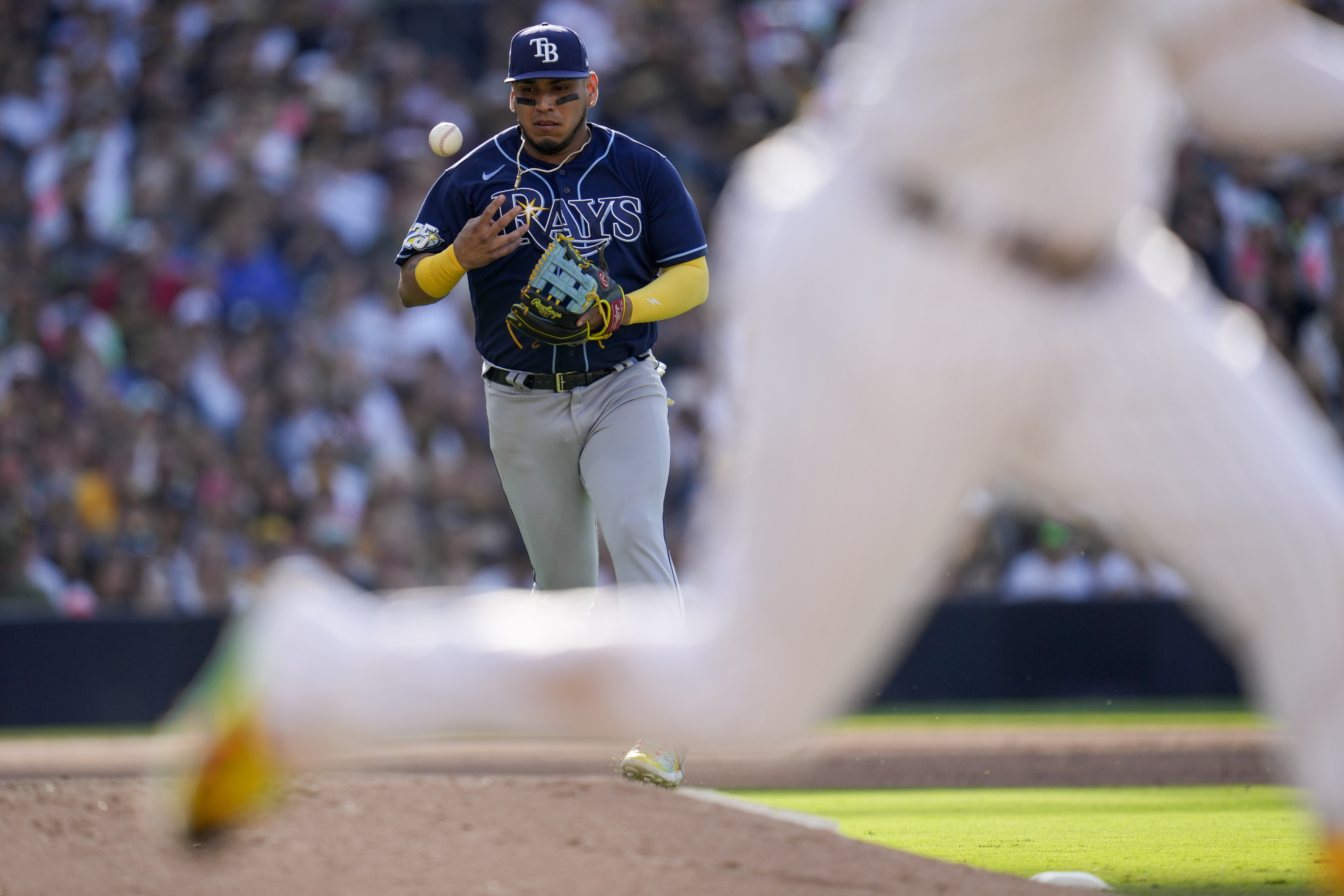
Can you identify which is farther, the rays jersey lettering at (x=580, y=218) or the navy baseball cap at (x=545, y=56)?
the rays jersey lettering at (x=580, y=218)

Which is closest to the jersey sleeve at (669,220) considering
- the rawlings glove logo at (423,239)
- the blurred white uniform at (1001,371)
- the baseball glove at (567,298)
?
the baseball glove at (567,298)

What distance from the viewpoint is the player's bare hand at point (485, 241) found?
4723 millimetres

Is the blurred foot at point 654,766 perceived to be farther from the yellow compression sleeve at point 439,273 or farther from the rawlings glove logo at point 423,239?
the rawlings glove logo at point 423,239

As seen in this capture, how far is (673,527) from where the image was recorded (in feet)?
36.0

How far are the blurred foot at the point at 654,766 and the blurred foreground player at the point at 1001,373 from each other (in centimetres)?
230

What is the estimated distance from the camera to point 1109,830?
5410 mm

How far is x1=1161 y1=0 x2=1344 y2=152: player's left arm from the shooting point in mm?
2590

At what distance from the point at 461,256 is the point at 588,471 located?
0.79 meters

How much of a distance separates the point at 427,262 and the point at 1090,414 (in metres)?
2.74

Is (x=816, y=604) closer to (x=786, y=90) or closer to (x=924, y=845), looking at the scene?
(x=924, y=845)

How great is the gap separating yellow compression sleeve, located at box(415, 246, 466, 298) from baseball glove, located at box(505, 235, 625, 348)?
0.22 metres

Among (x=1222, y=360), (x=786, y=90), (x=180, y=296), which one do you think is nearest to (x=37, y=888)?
(x=1222, y=360)

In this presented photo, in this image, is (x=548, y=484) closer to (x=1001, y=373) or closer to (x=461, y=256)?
(x=461, y=256)

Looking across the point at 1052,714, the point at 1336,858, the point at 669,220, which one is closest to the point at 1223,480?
the point at 1336,858
